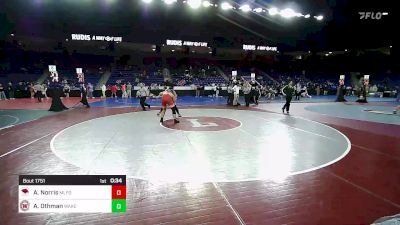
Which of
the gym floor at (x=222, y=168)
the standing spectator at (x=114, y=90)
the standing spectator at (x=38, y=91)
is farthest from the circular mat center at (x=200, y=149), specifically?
the standing spectator at (x=114, y=90)

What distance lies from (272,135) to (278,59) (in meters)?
40.6

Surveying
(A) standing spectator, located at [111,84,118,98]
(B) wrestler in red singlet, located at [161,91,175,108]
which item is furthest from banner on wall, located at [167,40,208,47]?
(B) wrestler in red singlet, located at [161,91,175,108]

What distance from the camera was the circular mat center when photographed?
6588 mm

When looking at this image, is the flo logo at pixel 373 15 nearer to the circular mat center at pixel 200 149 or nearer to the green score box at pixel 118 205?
the circular mat center at pixel 200 149

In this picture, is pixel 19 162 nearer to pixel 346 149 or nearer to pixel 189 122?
pixel 189 122

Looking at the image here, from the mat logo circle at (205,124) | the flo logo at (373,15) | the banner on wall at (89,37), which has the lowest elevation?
the mat logo circle at (205,124)

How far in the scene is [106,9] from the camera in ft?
104

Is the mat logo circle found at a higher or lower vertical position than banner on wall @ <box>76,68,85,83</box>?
lower

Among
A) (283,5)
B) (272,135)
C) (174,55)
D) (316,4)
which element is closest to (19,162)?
(272,135)

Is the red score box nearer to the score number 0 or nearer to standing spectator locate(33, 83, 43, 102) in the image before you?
the score number 0
